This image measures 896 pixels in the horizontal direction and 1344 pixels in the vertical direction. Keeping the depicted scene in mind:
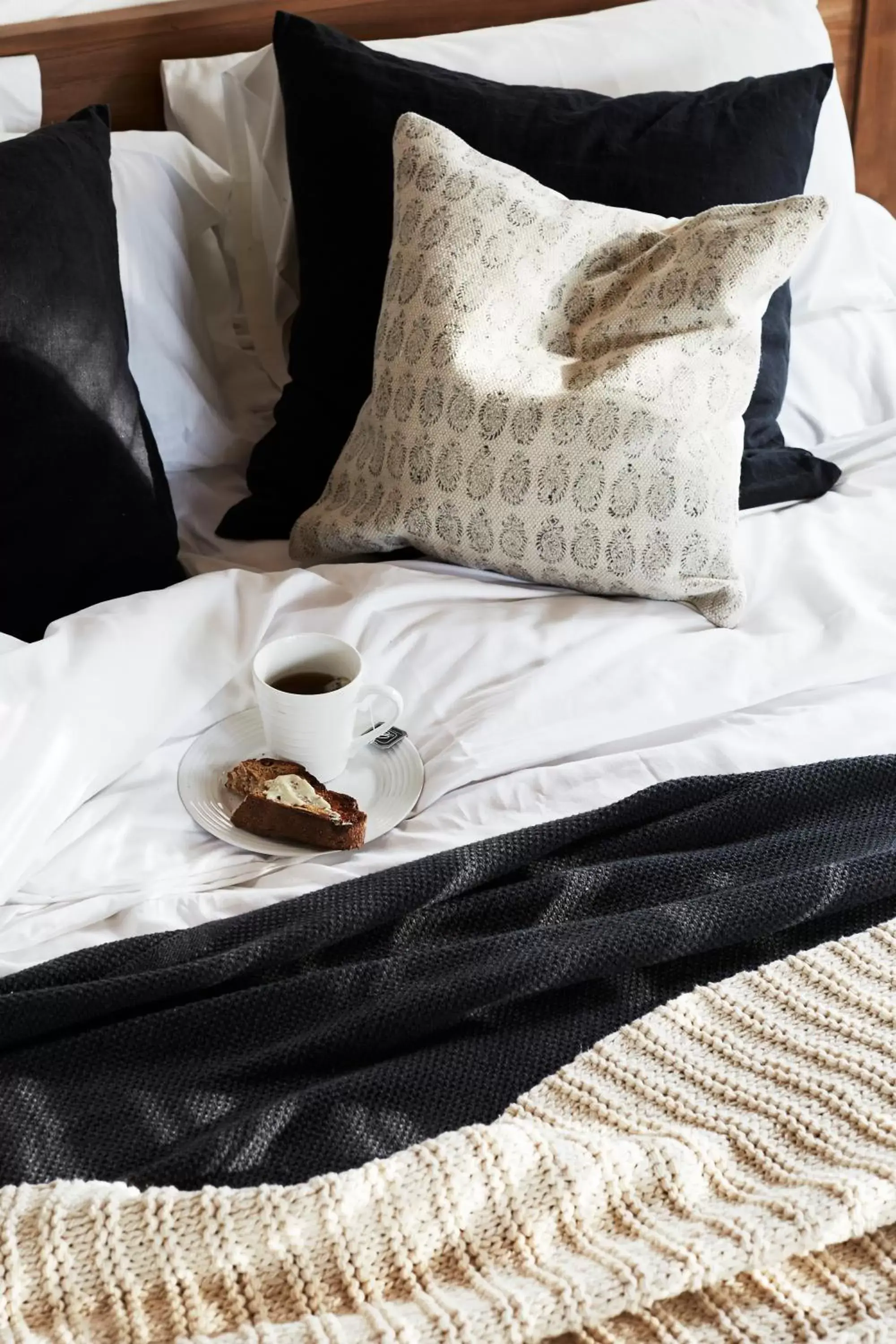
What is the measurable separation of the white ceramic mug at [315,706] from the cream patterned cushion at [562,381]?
8.8 inches

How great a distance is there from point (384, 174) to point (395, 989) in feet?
3.08

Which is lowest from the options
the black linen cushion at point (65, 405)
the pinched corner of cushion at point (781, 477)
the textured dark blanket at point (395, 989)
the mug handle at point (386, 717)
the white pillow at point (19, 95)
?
the textured dark blanket at point (395, 989)

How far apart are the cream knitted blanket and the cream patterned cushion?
59 cm

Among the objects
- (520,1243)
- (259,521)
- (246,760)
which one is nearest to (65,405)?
(259,521)

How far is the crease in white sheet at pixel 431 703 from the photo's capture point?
957 mm

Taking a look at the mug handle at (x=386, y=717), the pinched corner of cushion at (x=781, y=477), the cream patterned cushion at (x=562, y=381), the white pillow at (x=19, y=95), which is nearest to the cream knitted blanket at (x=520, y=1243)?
the mug handle at (x=386, y=717)

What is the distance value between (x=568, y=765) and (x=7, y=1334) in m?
0.59

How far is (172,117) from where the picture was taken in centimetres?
155

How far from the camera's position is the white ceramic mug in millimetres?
997

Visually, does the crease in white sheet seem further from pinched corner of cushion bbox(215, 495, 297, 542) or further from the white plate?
pinched corner of cushion bbox(215, 495, 297, 542)

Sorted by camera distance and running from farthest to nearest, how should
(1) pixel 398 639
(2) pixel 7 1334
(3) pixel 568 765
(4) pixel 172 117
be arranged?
(4) pixel 172 117
(1) pixel 398 639
(3) pixel 568 765
(2) pixel 7 1334

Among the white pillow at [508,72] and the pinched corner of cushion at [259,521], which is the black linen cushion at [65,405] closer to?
the pinched corner of cushion at [259,521]

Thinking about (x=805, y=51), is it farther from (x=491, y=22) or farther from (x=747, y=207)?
(x=747, y=207)

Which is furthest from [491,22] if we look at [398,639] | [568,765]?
[568,765]
